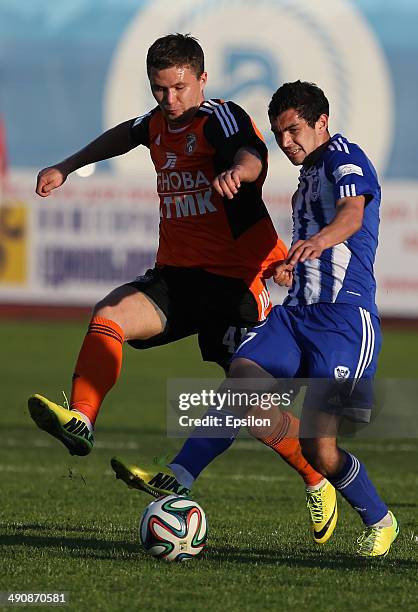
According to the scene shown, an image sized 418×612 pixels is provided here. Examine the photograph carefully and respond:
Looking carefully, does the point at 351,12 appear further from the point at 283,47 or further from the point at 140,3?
the point at 140,3

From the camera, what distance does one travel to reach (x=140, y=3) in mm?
28781

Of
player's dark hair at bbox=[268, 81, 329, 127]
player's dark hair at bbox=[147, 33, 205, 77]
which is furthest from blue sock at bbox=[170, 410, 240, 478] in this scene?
player's dark hair at bbox=[147, 33, 205, 77]

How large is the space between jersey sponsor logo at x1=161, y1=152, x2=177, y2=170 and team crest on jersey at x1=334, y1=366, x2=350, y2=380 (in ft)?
4.77

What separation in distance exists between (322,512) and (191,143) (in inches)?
78.2

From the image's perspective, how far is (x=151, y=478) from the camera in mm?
5852

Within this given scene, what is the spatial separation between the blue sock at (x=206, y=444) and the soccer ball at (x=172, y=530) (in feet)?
0.88

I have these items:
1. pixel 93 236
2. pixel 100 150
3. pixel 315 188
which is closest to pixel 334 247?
pixel 315 188

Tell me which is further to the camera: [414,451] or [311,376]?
[414,451]

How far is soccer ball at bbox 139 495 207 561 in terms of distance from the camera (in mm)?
5707

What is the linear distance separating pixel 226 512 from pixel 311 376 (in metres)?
1.98

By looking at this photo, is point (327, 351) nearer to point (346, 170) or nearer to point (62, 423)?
point (346, 170)

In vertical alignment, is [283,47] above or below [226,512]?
above

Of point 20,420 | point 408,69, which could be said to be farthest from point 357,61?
point 20,420

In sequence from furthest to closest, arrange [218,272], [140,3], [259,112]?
1. [140,3]
2. [259,112]
3. [218,272]
